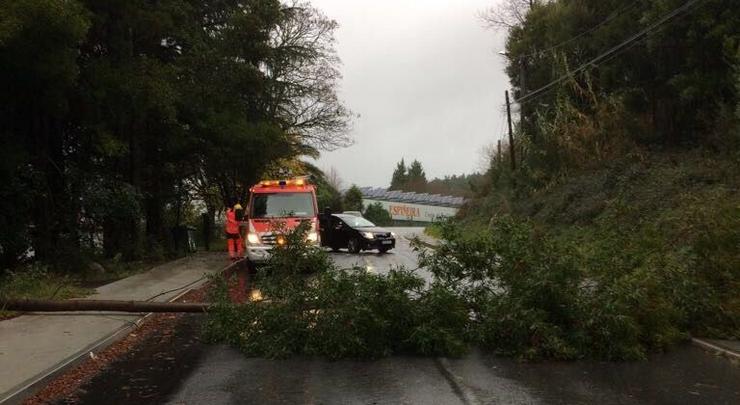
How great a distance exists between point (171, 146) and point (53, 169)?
621 cm

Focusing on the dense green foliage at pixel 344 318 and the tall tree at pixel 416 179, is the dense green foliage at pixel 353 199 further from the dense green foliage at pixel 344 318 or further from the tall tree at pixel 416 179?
the dense green foliage at pixel 344 318

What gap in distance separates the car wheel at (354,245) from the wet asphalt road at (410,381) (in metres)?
17.0

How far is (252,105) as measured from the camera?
2891 centimetres

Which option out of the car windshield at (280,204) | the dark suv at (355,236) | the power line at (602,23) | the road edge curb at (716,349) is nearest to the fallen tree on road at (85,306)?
the road edge curb at (716,349)

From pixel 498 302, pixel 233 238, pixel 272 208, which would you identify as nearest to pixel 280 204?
pixel 272 208

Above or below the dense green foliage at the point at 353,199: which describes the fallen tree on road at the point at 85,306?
below

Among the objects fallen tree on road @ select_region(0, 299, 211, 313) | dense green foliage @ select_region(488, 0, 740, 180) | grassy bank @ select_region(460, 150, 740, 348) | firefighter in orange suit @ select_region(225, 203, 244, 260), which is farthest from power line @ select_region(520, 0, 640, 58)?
fallen tree on road @ select_region(0, 299, 211, 313)

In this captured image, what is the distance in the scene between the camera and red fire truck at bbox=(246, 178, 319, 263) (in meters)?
17.0

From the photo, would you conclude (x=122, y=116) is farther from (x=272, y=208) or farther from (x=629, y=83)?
(x=629, y=83)

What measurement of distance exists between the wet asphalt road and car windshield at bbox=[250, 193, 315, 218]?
31.1ft

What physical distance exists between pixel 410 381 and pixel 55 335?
496cm

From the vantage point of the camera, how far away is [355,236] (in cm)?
2530

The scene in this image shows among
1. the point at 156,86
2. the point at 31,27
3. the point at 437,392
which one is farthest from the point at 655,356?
the point at 156,86

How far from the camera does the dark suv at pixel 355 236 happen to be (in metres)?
25.1
